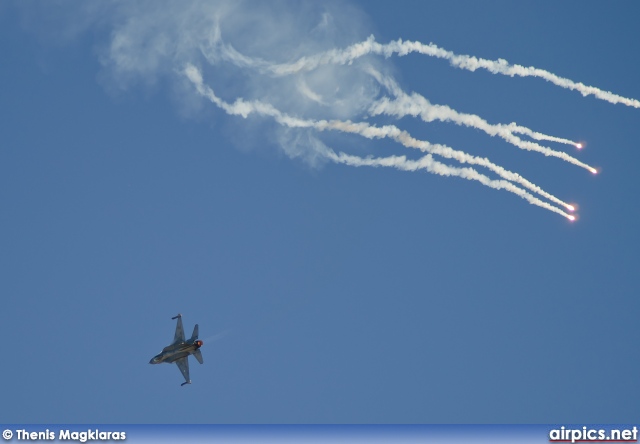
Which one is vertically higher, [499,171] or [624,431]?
[499,171]

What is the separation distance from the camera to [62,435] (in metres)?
101

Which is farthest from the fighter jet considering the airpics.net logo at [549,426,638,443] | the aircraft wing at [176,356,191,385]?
the airpics.net logo at [549,426,638,443]

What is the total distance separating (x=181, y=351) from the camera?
4508 inches

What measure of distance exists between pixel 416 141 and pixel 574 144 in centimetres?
1266

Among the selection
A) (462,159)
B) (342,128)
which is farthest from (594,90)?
(342,128)

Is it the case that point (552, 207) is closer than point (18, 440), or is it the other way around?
point (18, 440)

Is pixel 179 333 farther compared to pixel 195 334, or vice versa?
pixel 179 333

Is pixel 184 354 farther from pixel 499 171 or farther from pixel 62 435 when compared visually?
pixel 499 171

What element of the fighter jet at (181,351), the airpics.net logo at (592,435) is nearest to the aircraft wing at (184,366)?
the fighter jet at (181,351)

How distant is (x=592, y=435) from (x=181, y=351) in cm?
3225

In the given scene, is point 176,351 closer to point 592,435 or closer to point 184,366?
point 184,366

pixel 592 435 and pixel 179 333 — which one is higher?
pixel 179 333

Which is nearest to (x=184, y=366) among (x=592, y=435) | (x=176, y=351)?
(x=176, y=351)

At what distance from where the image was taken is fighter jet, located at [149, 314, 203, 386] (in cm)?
11388
